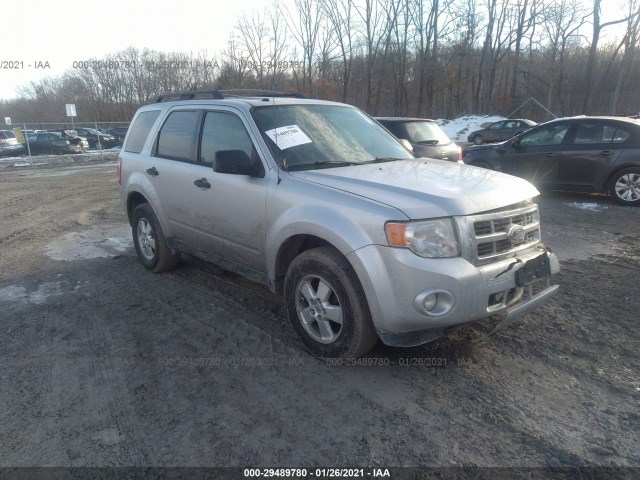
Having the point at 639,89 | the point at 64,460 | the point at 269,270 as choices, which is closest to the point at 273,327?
the point at 269,270

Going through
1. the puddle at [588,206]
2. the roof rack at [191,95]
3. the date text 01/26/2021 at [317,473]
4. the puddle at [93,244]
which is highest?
the roof rack at [191,95]

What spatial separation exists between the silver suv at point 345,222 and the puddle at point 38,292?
1346 mm

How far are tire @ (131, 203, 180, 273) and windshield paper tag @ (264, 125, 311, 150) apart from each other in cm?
205

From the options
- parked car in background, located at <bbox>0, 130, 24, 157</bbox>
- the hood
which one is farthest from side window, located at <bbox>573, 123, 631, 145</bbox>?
parked car in background, located at <bbox>0, 130, 24, 157</bbox>

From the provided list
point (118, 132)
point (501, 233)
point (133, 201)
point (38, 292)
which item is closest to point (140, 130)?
point (133, 201)

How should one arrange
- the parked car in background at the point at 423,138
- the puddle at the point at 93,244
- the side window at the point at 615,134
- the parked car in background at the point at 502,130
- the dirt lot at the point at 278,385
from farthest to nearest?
the parked car in background at the point at 502,130 < the parked car in background at the point at 423,138 < the side window at the point at 615,134 < the puddle at the point at 93,244 < the dirt lot at the point at 278,385

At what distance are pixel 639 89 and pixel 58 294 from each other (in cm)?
4968

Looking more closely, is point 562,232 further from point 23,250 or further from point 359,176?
point 23,250

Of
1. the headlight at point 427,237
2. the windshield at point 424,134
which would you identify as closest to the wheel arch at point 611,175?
the windshield at point 424,134

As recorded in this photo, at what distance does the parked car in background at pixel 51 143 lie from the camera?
2544 centimetres

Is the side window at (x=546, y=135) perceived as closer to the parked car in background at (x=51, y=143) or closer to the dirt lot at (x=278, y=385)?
the dirt lot at (x=278, y=385)

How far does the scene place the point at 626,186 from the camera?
848cm

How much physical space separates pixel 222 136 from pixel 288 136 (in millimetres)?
748

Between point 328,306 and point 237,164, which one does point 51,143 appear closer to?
point 237,164
